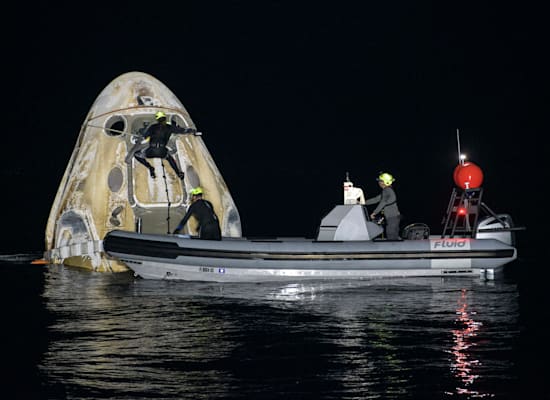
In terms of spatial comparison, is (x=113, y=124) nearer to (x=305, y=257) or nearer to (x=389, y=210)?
(x=305, y=257)

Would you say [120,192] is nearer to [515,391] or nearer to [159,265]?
[159,265]

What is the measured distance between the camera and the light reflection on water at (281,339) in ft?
36.3

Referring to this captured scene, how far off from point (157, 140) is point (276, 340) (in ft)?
30.4

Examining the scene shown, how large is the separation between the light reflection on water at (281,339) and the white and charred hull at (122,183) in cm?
217

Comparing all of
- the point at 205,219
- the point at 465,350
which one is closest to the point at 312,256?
the point at 205,219

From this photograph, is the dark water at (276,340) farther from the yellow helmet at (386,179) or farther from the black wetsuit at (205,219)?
the yellow helmet at (386,179)

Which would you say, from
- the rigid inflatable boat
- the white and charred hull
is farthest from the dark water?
the white and charred hull

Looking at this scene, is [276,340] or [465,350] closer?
[465,350]

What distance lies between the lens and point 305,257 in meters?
19.7

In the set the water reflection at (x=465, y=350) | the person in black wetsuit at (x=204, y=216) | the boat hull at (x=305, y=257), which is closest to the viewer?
the water reflection at (x=465, y=350)

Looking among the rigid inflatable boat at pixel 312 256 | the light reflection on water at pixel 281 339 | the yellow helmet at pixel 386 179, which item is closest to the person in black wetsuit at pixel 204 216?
the rigid inflatable boat at pixel 312 256

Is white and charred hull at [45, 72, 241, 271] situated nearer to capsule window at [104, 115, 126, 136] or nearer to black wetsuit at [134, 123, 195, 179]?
capsule window at [104, 115, 126, 136]

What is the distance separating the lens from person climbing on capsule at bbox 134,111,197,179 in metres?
21.9

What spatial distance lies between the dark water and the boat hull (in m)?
0.32
